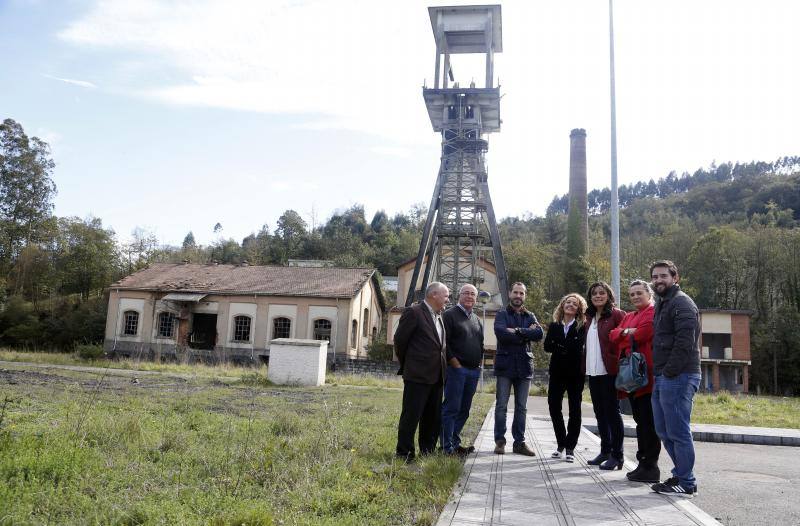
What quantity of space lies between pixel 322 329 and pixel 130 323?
1127 centimetres

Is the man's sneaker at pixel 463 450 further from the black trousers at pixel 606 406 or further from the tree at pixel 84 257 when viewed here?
the tree at pixel 84 257

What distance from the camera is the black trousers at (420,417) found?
5.70 m

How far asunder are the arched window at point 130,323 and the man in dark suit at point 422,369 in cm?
3214

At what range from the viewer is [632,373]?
537 cm

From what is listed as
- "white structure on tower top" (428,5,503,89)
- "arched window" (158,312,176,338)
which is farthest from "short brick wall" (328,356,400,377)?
"white structure on tower top" (428,5,503,89)

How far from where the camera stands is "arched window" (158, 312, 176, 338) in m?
34.2

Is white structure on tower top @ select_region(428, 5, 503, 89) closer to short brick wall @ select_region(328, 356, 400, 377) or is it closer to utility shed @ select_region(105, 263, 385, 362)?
short brick wall @ select_region(328, 356, 400, 377)

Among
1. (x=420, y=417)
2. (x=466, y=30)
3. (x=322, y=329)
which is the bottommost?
(x=420, y=417)

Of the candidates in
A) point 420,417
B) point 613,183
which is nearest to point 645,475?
point 420,417

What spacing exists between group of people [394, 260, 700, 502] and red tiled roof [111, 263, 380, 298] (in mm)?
26740

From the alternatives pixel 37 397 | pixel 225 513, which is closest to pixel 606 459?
pixel 225 513

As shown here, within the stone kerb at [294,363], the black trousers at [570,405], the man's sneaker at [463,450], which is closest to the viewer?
the man's sneaker at [463,450]

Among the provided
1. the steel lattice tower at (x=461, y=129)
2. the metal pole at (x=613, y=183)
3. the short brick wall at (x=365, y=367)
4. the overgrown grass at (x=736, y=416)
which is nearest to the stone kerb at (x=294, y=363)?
the steel lattice tower at (x=461, y=129)

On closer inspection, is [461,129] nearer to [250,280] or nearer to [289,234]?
[250,280]
